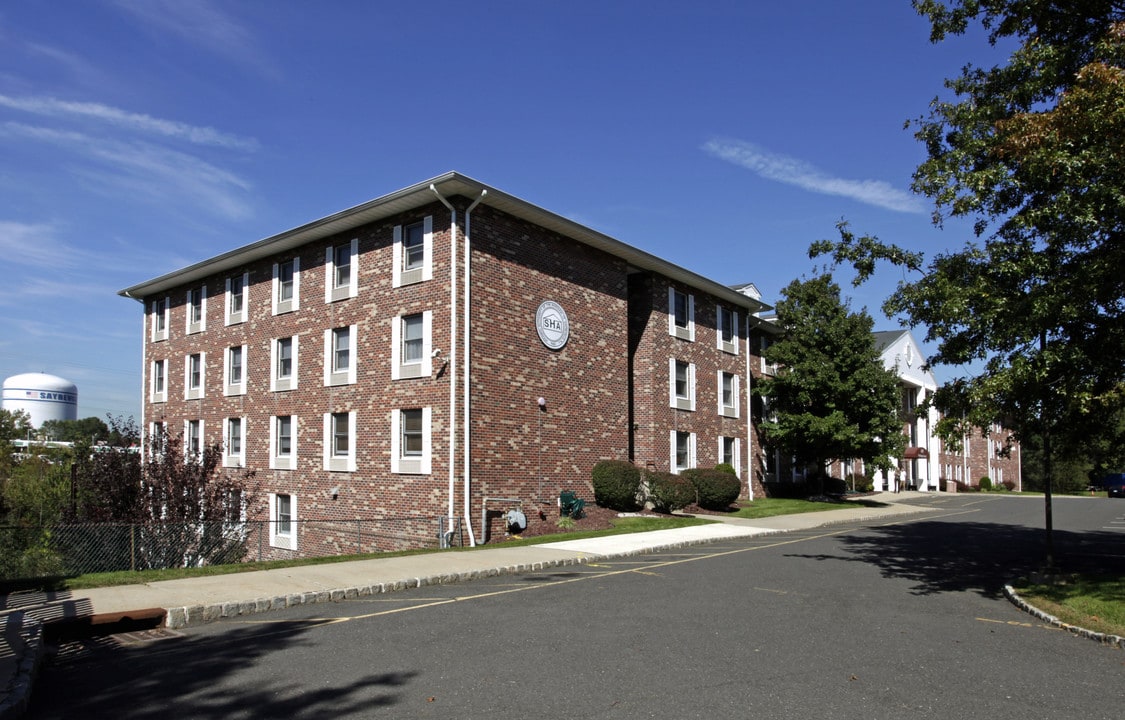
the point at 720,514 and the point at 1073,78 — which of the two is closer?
the point at 1073,78

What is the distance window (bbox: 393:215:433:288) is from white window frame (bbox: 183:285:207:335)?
12.1 m

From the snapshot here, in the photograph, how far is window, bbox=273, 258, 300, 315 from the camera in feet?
82.4

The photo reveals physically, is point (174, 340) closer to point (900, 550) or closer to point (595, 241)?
point (595, 241)

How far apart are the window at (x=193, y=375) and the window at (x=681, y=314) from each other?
17448 mm

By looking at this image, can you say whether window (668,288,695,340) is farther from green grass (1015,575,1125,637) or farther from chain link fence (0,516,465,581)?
green grass (1015,575,1125,637)

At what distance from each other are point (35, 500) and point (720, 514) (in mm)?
29475

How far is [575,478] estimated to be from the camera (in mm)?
22656

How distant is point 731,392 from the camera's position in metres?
32.8

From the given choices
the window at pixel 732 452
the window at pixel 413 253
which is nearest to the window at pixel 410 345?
the window at pixel 413 253

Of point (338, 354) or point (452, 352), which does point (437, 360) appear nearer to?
point (452, 352)

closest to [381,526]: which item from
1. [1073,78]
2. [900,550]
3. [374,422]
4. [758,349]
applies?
[374,422]

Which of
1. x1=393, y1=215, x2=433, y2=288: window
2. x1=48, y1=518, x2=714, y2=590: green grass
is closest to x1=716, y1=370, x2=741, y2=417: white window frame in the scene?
x1=48, y1=518, x2=714, y2=590: green grass

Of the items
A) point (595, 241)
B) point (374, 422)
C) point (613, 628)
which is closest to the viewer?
point (613, 628)

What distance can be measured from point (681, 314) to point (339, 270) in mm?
12820
